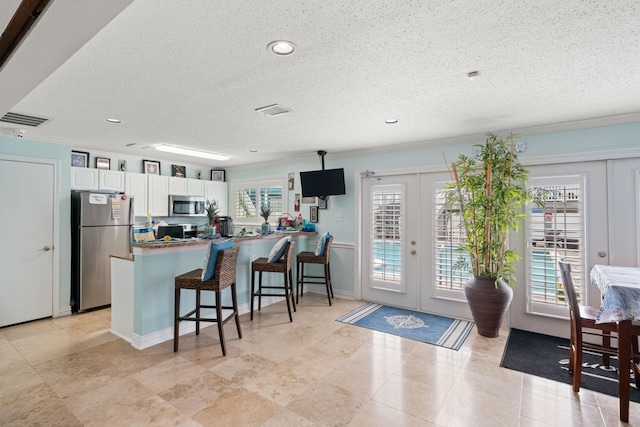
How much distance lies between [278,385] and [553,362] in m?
2.53

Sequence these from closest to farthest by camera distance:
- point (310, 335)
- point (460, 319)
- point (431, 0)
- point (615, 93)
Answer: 1. point (431, 0)
2. point (615, 93)
3. point (310, 335)
4. point (460, 319)

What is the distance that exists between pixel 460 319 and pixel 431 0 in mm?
3746

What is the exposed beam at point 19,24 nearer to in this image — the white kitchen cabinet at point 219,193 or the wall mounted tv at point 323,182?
the wall mounted tv at point 323,182

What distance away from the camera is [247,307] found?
4316 millimetres

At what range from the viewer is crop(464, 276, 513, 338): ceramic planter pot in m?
3.34

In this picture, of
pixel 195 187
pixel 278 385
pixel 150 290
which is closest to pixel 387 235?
pixel 278 385

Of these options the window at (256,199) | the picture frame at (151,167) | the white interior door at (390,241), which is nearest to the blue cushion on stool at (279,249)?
the white interior door at (390,241)

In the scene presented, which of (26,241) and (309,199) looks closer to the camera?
(26,241)

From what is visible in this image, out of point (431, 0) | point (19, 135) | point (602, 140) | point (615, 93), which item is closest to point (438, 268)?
point (602, 140)

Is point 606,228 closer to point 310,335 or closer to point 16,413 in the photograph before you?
point 310,335

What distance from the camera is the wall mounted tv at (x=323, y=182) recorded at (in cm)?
496

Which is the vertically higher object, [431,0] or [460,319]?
[431,0]

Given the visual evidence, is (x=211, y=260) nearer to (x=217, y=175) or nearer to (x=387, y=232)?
(x=387, y=232)

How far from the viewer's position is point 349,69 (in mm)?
2219
